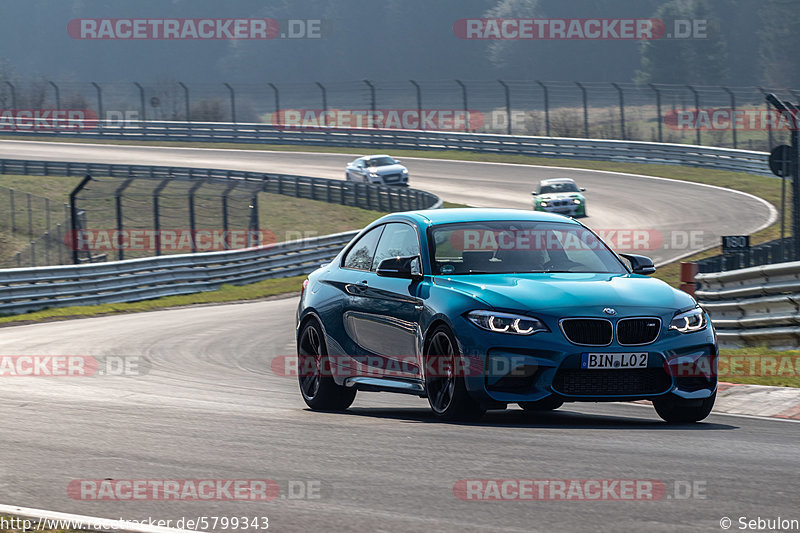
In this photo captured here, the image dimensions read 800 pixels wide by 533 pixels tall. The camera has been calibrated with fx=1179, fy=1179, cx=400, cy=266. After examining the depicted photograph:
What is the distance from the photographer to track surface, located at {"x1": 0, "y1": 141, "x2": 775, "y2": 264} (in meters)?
34.6

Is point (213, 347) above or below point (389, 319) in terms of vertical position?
below

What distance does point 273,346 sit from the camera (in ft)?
55.5

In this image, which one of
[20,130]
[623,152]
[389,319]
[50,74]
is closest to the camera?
[389,319]

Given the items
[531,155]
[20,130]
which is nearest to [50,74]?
[20,130]

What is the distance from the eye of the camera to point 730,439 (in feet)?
23.4

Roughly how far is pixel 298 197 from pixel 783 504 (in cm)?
4017

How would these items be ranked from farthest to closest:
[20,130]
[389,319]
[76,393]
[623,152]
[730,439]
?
[20,130]
[623,152]
[76,393]
[389,319]
[730,439]

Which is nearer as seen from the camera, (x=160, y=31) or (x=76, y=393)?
(x=76, y=393)

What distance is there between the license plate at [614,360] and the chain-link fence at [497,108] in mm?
28949

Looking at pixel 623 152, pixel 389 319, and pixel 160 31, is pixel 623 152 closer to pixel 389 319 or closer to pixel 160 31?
pixel 389 319

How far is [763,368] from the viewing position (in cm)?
1155

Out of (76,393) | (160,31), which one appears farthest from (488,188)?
(160,31)

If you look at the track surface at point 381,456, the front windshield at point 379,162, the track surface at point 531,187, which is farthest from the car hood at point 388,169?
the track surface at point 381,456

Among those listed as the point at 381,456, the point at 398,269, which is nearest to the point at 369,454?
the point at 381,456
